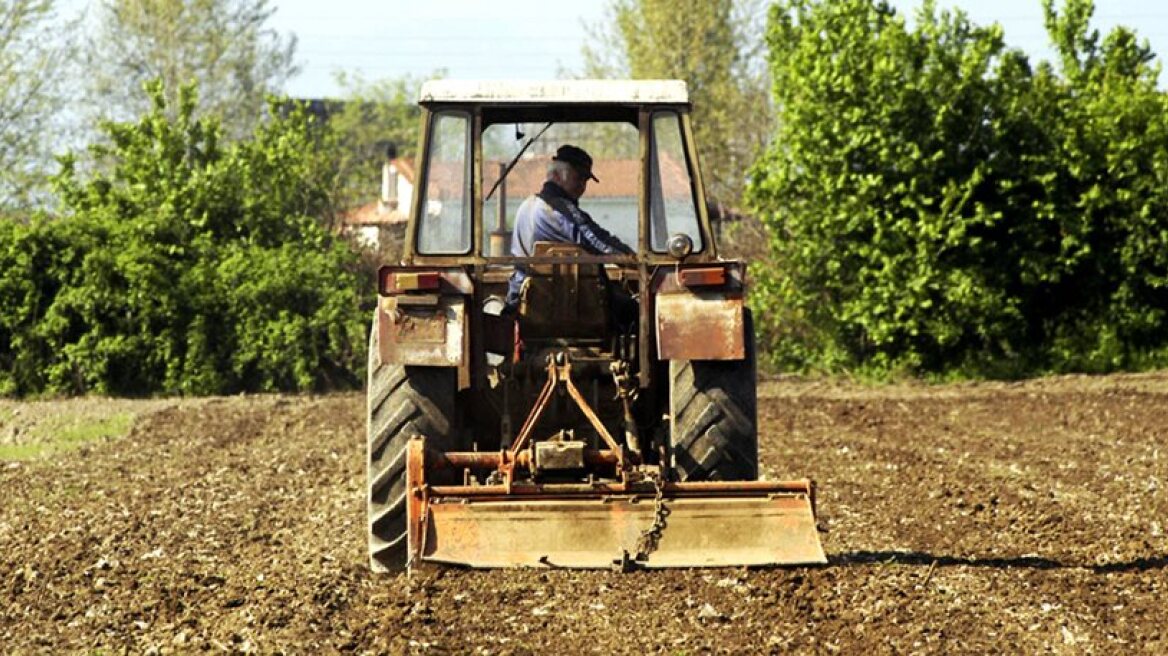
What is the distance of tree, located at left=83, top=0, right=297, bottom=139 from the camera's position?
5069 centimetres

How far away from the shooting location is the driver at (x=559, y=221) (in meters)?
8.85

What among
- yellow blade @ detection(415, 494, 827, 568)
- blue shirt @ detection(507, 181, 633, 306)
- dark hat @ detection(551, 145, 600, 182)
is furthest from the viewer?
dark hat @ detection(551, 145, 600, 182)

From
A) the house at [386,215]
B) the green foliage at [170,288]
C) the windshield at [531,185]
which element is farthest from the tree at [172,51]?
the windshield at [531,185]

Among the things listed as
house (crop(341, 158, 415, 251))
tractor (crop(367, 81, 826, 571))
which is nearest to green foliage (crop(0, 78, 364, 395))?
house (crop(341, 158, 415, 251))

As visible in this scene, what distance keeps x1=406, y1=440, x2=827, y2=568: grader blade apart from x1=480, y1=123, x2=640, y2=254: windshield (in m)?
1.28

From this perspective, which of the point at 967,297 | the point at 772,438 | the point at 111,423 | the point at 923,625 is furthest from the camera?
the point at 967,297

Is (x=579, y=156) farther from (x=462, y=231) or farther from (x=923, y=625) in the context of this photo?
(x=923, y=625)

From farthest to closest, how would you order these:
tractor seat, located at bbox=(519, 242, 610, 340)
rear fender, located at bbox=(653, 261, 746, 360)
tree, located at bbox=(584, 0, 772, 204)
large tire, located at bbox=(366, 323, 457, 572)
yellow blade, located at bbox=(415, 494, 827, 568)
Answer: tree, located at bbox=(584, 0, 772, 204) → tractor seat, located at bbox=(519, 242, 610, 340) → large tire, located at bbox=(366, 323, 457, 572) → rear fender, located at bbox=(653, 261, 746, 360) → yellow blade, located at bbox=(415, 494, 827, 568)

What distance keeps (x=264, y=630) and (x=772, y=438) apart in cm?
993

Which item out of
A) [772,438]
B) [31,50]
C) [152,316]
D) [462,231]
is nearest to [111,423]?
[152,316]

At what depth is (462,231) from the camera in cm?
889

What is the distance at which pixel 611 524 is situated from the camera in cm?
816

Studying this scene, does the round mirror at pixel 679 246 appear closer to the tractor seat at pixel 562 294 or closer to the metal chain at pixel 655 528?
the tractor seat at pixel 562 294

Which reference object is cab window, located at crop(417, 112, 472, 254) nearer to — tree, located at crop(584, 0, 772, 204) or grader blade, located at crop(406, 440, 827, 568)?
grader blade, located at crop(406, 440, 827, 568)
